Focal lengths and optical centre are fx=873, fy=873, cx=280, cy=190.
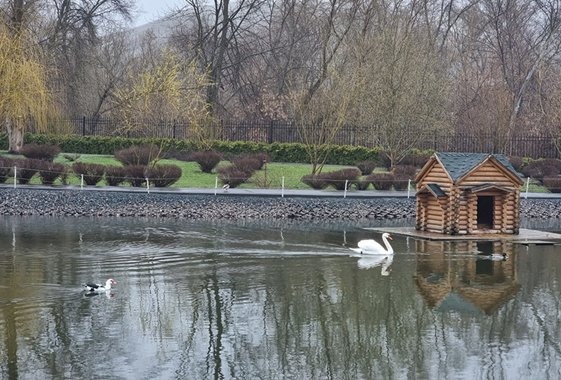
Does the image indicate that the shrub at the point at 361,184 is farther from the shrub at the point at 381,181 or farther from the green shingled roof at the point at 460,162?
the green shingled roof at the point at 460,162

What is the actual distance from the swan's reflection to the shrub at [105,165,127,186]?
17.3 meters

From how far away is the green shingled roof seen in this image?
2850 cm

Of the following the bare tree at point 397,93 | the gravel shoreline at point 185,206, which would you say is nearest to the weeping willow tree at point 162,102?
the bare tree at point 397,93

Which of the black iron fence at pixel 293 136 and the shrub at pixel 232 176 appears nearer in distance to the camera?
the shrub at pixel 232 176

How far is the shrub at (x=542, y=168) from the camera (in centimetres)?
4731

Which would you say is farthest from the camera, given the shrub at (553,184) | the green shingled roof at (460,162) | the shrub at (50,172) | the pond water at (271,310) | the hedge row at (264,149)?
the hedge row at (264,149)

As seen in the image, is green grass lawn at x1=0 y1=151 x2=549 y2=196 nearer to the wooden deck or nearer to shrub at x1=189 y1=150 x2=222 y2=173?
shrub at x1=189 y1=150 x2=222 y2=173

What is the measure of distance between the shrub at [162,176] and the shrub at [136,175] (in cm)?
23

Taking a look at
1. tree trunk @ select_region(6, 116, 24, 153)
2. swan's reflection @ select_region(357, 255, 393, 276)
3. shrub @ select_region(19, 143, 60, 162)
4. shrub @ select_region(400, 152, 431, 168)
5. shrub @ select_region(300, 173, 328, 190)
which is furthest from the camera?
shrub @ select_region(400, 152, 431, 168)

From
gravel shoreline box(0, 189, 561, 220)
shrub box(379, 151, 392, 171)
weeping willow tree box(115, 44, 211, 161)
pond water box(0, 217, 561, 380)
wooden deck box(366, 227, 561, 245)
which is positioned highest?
weeping willow tree box(115, 44, 211, 161)

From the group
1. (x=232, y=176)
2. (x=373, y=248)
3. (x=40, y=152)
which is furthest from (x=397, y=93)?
(x=373, y=248)

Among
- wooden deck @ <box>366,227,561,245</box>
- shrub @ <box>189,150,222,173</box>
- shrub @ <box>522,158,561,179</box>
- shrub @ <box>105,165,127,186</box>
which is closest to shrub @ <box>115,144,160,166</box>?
shrub @ <box>189,150,222,173</box>

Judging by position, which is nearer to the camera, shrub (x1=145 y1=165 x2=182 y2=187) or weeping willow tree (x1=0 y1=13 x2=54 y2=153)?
shrub (x1=145 y1=165 x2=182 y2=187)

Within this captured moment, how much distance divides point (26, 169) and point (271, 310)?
2377cm
